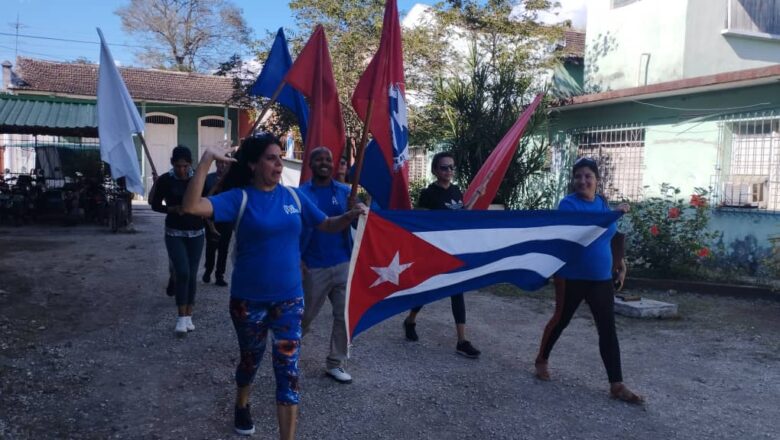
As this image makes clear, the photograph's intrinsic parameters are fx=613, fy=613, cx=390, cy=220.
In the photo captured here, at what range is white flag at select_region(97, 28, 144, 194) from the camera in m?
4.70

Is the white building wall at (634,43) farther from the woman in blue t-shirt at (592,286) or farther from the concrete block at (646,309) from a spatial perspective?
the woman in blue t-shirt at (592,286)

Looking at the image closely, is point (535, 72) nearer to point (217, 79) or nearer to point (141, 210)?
point (141, 210)

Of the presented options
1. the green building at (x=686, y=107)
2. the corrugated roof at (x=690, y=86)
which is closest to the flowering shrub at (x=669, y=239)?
the green building at (x=686, y=107)

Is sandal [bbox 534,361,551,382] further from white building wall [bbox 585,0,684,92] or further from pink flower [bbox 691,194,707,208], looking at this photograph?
white building wall [bbox 585,0,684,92]

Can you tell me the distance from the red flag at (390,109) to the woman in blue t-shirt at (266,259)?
4.74ft

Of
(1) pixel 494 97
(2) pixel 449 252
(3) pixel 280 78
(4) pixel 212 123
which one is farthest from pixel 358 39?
(4) pixel 212 123

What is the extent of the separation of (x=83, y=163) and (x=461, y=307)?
610 inches

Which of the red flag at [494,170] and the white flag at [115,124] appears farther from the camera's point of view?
the red flag at [494,170]

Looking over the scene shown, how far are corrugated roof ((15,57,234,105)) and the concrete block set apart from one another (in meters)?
20.9

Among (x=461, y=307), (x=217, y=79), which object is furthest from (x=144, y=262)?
(x=217, y=79)

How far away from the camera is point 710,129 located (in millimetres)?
10148

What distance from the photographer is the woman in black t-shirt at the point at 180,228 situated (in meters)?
5.67

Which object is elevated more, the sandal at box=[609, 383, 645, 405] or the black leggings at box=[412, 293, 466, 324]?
the black leggings at box=[412, 293, 466, 324]

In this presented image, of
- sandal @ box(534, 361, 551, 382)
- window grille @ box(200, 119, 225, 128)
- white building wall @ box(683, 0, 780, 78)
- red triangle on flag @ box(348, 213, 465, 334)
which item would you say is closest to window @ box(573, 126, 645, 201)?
white building wall @ box(683, 0, 780, 78)
